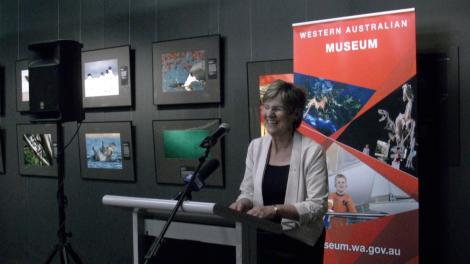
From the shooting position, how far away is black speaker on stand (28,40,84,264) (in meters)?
3.11

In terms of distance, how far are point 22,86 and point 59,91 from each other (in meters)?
1.78

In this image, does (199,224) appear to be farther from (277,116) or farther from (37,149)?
(37,149)

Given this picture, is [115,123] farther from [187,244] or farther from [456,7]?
[456,7]

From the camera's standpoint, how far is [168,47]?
146 inches

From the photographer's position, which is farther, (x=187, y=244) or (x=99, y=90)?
(x=99, y=90)

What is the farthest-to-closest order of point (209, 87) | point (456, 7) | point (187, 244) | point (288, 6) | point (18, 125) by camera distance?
point (18, 125) → point (209, 87) → point (288, 6) → point (456, 7) → point (187, 244)

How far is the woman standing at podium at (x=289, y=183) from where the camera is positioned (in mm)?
1747

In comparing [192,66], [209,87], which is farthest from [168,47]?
[209,87]

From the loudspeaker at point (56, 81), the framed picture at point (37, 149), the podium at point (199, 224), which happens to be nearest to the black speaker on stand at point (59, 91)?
the loudspeaker at point (56, 81)

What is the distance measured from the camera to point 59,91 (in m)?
3.15

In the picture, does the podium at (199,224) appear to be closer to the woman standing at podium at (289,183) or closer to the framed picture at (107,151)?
the woman standing at podium at (289,183)

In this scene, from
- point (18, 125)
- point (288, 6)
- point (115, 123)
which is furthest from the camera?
point (18, 125)

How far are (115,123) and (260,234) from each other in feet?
8.49

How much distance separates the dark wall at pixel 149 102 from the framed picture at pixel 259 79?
61 mm
